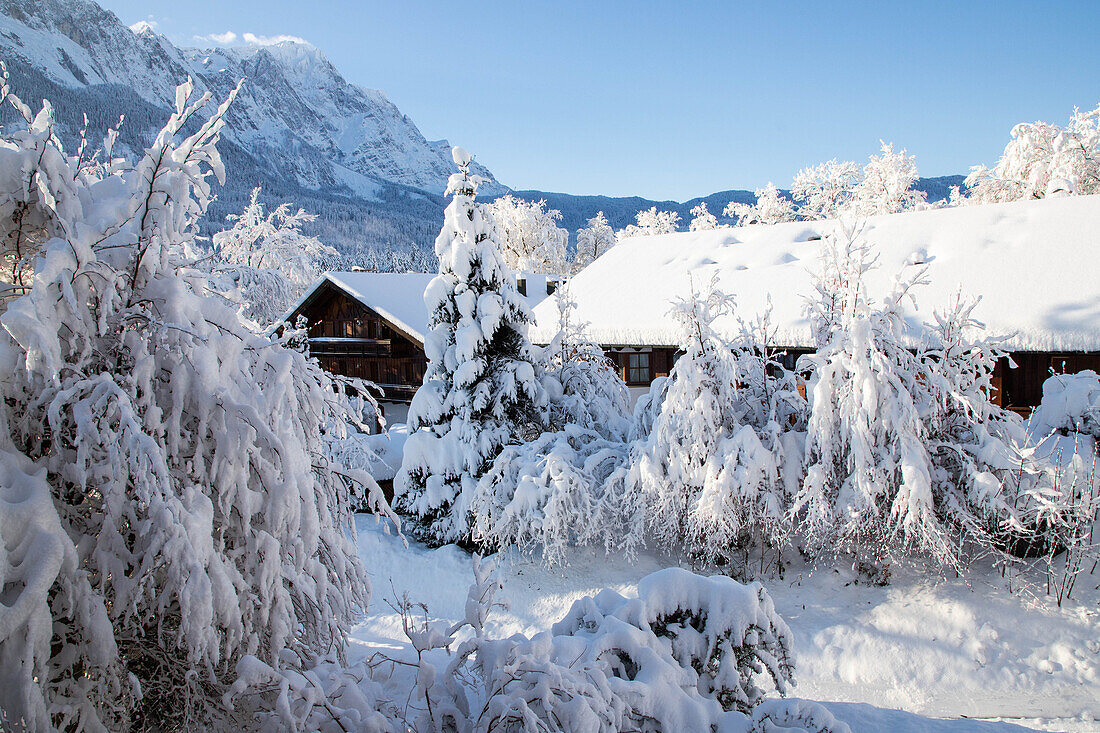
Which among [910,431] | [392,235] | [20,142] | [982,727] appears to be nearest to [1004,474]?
[910,431]

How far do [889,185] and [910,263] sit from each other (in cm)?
2398

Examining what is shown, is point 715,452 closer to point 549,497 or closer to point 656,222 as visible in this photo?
point 549,497

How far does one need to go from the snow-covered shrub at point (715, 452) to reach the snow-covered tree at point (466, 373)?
313cm

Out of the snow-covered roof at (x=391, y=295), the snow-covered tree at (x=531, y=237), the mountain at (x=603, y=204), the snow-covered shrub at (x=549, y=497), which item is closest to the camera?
the snow-covered shrub at (x=549, y=497)

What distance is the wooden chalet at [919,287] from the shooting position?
41.9ft

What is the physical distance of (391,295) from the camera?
2389 centimetres

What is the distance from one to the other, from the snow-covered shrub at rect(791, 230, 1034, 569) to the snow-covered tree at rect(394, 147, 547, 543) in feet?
19.0

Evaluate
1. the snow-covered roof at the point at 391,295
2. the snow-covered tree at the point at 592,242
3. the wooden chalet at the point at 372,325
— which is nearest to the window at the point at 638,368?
the snow-covered roof at the point at 391,295

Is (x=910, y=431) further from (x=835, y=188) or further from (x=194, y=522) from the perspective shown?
(x=835, y=188)

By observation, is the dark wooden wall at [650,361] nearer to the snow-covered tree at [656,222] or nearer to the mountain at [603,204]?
the snow-covered tree at [656,222]

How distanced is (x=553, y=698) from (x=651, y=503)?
25.8 ft

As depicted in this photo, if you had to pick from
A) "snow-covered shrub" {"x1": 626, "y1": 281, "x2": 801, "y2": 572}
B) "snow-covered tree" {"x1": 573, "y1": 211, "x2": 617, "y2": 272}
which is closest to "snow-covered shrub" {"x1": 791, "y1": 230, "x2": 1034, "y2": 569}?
"snow-covered shrub" {"x1": 626, "y1": 281, "x2": 801, "y2": 572}

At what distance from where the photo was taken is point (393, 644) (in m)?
9.88

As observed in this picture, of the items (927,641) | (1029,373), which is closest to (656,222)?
(1029,373)
